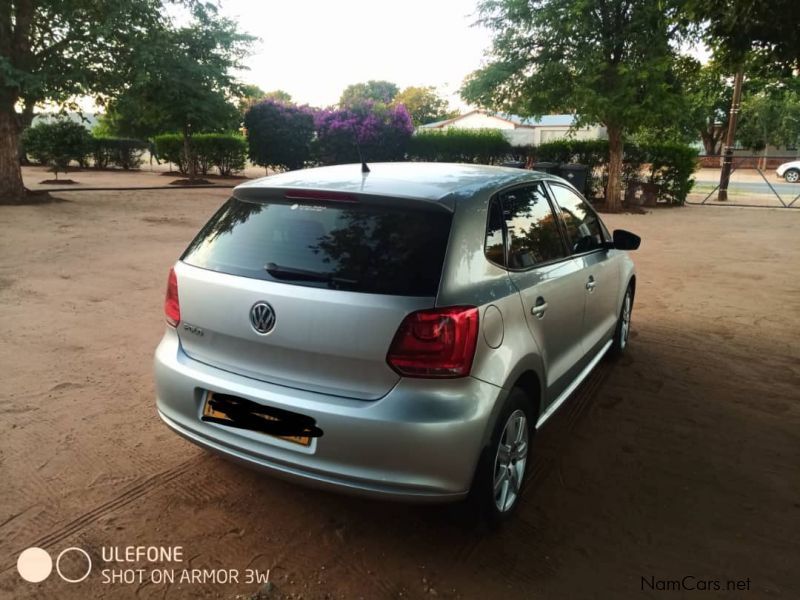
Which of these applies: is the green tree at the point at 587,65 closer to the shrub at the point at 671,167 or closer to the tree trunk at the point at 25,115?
the shrub at the point at 671,167

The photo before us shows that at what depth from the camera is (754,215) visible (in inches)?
701

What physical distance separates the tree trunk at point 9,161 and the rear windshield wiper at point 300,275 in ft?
50.0

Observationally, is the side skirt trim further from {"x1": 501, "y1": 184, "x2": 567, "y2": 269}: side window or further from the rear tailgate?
the rear tailgate

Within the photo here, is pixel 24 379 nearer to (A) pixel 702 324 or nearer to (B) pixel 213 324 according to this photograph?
(B) pixel 213 324

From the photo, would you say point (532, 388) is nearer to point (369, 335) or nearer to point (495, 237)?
point (495, 237)

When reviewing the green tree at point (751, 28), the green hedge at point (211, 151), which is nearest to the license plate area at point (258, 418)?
the green tree at point (751, 28)

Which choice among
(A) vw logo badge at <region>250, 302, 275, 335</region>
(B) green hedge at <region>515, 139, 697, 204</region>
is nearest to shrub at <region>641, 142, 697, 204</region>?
(B) green hedge at <region>515, 139, 697, 204</region>

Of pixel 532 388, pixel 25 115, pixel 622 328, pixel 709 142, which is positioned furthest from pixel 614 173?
pixel 709 142

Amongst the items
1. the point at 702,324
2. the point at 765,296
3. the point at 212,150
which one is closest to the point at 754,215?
the point at 765,296

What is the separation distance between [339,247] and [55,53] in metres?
15.2

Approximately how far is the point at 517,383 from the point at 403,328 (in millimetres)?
755

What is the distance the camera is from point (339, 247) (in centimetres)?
261

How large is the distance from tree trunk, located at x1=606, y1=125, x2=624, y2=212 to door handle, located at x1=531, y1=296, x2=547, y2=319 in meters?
16.4

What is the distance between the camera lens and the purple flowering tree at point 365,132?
25578 millimetres
